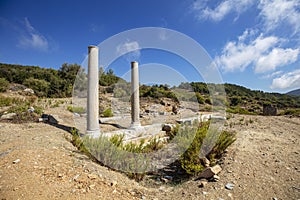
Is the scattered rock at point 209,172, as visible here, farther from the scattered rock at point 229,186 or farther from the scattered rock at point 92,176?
the scattered rock at point 92,176

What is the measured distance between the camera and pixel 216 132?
3568mm

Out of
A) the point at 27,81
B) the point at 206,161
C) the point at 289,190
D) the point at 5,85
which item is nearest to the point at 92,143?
the point at 206,161

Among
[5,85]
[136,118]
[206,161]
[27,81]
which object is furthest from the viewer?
[27,81]

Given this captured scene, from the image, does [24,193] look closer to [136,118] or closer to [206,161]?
[206,161]

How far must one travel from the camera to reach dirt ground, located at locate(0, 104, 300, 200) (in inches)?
85.7

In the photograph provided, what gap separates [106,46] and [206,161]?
3947mm

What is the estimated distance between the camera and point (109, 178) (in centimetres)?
266

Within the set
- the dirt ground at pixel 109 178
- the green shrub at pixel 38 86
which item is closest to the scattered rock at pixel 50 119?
the dirt ground at pixel 109 178

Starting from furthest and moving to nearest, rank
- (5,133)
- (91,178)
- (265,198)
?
1. (5,133)
2. (91,178)
3. (265,198)

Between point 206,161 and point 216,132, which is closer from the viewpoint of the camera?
point 206,161

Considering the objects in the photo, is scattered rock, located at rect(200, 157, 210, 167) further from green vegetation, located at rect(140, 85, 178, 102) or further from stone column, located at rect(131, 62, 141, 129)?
green vegetation, located at rect(140, 85, 178, 102)

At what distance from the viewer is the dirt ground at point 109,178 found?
85.7 inches

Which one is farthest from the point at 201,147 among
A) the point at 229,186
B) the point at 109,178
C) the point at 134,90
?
the point at 134,90

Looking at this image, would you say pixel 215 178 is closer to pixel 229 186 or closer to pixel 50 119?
pixel 229 186
